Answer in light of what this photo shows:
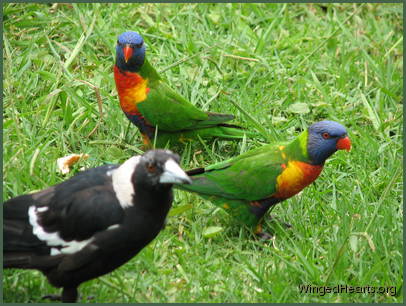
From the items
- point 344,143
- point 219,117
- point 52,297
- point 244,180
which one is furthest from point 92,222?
point 219,117

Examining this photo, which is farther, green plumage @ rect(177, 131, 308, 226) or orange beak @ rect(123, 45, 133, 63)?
orange beak @ rect(123, 45, 133, 63)

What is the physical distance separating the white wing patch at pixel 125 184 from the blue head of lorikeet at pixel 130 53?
146cm

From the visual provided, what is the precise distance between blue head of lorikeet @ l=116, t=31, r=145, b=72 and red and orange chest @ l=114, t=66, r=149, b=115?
46mm

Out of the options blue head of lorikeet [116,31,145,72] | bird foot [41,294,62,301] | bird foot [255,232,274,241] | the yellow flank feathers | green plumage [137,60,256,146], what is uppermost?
blue head of lorikeet [116,31,145,72]

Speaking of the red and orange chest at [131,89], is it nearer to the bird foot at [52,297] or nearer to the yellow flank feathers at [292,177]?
the yellow flank feathers at [292,177]

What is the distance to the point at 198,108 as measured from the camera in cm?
509

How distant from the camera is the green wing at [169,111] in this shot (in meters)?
4.68

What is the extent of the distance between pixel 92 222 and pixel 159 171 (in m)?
0.39

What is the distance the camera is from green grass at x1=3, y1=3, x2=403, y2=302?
374 cm

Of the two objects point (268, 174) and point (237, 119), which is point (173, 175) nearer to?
point (268, 174)

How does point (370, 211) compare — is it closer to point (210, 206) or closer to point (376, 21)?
point (210, 206)

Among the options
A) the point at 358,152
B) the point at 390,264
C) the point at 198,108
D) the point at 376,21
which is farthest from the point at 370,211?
the point at 376,21

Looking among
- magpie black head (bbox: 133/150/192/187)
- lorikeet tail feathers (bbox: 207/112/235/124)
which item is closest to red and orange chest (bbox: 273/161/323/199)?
lorikeet tail feathers (bbox: 207/112/235/124)

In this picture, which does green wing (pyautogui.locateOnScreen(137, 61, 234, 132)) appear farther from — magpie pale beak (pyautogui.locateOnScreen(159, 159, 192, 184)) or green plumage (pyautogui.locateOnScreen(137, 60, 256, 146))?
magpie pale beak (pyautogui.locateOnScreen(159, 159, 192, 184))
